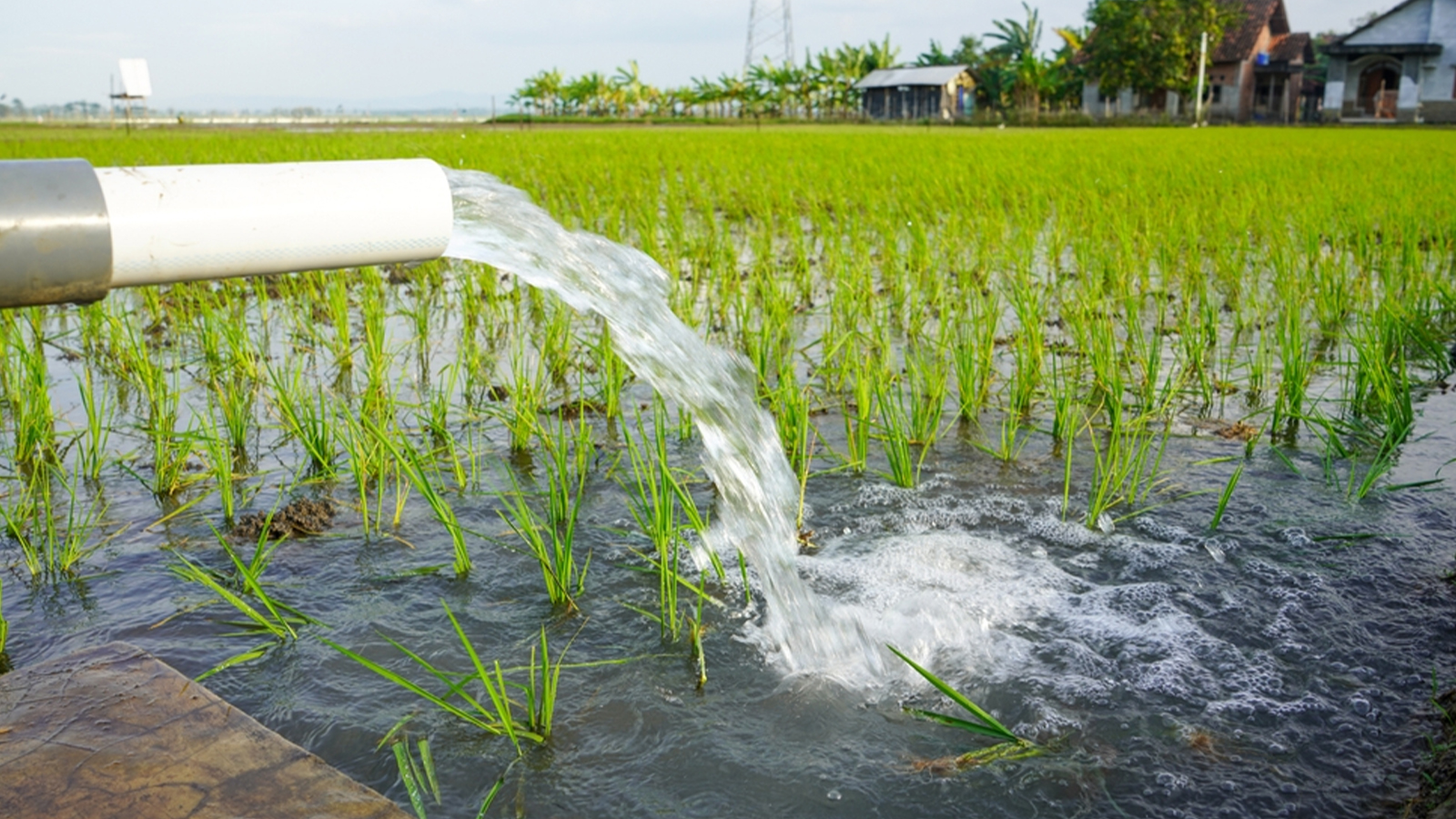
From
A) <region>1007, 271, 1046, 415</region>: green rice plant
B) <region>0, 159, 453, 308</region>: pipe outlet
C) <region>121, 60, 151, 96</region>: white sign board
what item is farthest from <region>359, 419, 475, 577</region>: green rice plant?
<region>121, 60, 151, 96</region>: white sign board

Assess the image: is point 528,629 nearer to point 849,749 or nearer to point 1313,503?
point 849,749

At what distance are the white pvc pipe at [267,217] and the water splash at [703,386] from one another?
17.5 inches

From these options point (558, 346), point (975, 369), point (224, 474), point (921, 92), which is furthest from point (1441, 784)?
point (921, 92)

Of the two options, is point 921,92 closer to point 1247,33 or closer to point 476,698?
point 1247,33

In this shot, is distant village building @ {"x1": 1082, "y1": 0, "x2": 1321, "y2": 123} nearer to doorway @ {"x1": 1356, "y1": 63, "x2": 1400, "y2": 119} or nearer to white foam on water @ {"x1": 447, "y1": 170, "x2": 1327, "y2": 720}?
doorway @ {"x1": 1356, "y1": 63, "x2": 1400, "y2": 119}

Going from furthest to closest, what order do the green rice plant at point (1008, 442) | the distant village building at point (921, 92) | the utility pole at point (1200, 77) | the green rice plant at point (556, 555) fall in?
1. the distant village building at point (921, 92)
2. the utility pole at point (1200, 77)
3. the green rice plant at point (1008, 442)
4. the green rice plant at point (556, 555)

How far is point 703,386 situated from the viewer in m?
2.67

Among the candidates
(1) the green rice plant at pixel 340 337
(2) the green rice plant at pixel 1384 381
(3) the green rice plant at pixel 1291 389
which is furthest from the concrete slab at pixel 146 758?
(2) the green rice plant at pixel 1384 381

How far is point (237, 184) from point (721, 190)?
8.18 m

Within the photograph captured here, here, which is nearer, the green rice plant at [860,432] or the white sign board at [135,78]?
the green rice plant at [860,432]

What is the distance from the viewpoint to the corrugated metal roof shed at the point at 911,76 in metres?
37.9

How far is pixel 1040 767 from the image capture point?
1733 mm

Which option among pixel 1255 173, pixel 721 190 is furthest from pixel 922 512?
pixel 1255 173

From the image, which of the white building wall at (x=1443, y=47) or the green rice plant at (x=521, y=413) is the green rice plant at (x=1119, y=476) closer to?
the green rice plant at (x=521, y=413)
